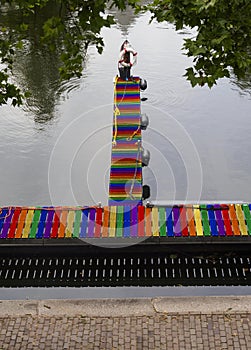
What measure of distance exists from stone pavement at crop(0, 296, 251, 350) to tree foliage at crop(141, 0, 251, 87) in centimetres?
408

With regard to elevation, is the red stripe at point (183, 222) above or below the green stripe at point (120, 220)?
above

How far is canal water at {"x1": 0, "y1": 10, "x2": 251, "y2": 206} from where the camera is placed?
587 inches

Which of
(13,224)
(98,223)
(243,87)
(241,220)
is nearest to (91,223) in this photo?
(98,223)

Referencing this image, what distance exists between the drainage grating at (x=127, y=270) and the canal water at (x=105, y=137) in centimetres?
295

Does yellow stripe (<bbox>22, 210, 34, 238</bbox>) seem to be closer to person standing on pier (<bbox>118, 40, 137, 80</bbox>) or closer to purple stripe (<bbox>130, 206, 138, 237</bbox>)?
purple stripe (<bbox>130, 206, 138, 237</bbox>)

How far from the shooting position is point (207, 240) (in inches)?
455

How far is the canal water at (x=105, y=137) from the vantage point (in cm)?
1491

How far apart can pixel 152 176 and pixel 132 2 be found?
8.33 metres

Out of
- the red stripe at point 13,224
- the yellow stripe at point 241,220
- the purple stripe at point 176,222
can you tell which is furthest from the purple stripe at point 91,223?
the yellow stripe at point 241,220

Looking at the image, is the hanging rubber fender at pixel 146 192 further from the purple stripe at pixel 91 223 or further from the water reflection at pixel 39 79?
the water reflection at pixel 39 79

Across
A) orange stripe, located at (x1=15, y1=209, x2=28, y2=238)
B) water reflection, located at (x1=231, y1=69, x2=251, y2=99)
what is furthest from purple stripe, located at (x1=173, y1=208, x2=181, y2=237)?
water reflection, located at (x1=231, y1=69, x2=251, y2=99)

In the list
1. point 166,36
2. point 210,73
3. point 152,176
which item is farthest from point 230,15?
point 166,36

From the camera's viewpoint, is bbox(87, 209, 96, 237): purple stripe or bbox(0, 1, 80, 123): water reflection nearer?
bbox(87, 209, 96, 237): purple stripe

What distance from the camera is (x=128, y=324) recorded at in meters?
8.83
